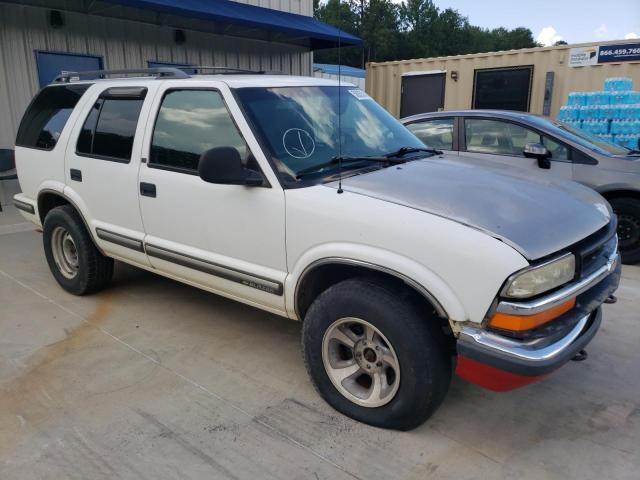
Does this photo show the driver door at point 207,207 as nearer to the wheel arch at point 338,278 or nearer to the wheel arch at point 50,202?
the wheel arch at point 338,278

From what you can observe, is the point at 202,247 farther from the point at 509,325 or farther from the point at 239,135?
the point at 509,325

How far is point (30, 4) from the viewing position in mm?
8062

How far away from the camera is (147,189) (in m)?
3.68

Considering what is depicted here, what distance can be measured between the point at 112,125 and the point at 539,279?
3327 millimetres

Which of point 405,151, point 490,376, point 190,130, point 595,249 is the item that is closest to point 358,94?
point 405,151

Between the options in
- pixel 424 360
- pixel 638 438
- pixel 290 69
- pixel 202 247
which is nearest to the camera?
pixel 424 360

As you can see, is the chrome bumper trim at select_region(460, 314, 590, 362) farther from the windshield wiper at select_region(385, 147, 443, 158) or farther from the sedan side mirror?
the sedan side mirror

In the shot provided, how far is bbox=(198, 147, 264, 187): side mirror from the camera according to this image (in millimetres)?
2824

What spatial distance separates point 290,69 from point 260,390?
10.8 meters

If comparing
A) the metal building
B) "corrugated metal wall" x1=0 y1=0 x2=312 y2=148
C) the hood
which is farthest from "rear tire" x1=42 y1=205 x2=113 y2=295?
"corrugated metal wall" x1=0 y1=0 x2=312 y2=148

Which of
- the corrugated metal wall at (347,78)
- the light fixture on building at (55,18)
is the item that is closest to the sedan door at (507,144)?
the light fixture on building at (55,18)

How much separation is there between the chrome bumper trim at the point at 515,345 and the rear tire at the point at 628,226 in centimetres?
395

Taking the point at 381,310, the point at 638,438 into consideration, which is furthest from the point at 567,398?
the point at 381,310

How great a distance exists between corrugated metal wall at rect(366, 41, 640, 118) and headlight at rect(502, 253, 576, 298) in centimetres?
1015
